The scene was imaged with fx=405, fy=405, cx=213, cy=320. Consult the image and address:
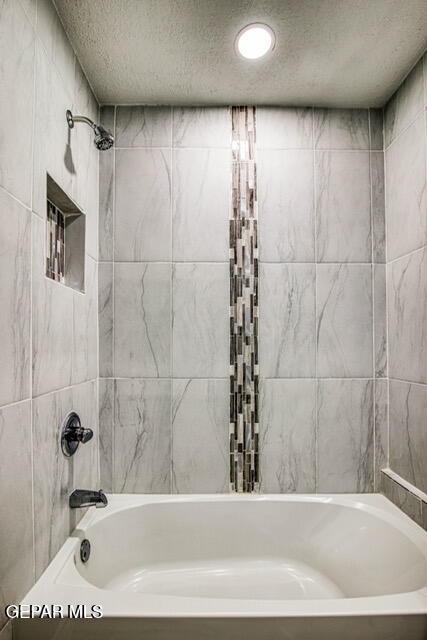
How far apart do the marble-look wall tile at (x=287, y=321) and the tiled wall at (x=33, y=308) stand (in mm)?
853

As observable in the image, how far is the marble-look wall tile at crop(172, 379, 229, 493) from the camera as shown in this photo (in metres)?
1.94

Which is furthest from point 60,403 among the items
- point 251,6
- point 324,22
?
point 324,22

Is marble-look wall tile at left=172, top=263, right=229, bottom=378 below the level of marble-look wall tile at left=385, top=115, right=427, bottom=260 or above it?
below

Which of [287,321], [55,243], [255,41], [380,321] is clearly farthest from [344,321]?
[55,243]

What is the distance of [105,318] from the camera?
1957 millimetres

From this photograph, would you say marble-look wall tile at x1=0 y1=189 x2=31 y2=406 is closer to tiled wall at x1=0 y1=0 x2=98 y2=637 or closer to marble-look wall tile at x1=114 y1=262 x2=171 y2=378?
tiled wall at x1=0 y1=0 x2=98 y2=637

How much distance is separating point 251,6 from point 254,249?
0.93 metres

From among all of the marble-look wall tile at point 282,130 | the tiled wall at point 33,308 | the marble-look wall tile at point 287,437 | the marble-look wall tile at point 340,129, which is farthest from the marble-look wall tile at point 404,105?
the tiled wall at point 33,308

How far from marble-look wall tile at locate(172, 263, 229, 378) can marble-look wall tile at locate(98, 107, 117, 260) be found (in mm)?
346

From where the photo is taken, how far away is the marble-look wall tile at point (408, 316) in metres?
1.64

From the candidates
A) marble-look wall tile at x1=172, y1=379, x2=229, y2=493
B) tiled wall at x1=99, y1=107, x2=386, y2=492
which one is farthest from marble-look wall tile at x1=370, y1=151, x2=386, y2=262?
marble-look wall tile at x1=172, y1=379, x2=229, y2=493

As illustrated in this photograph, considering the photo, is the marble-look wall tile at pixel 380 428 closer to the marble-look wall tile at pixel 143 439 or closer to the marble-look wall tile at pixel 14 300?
the marble-look wall tile at pixel 143 439

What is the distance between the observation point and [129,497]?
1.90 m

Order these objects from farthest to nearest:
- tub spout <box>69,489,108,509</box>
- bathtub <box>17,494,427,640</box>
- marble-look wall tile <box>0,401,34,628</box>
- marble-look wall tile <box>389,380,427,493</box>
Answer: marble-look wall tile <box>389,380,427,493</box> → tub spout <box>69,489,108,509</box> → bathtub <box>17,494,427,640</box> → marble-look wall tile <box>0,401,34,628</box>
